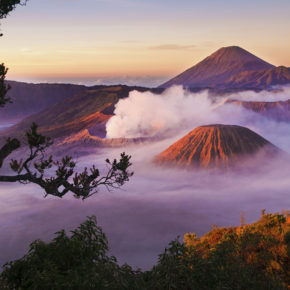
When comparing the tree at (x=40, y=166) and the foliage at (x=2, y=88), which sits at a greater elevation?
the foliage at (x=2, y=88)

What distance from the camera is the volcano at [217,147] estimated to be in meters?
164

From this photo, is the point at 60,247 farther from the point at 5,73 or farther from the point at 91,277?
the point at 5,73

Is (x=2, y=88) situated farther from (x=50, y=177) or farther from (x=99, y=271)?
(x=99, y=271)

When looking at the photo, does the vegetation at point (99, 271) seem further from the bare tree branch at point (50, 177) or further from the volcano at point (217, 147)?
the volcano at point (217, 147)

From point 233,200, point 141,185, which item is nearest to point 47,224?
point 141,185

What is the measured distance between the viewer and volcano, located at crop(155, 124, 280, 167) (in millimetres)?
163875

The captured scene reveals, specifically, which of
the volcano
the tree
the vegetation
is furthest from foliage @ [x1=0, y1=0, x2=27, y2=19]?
the volcano

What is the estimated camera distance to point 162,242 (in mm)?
106875

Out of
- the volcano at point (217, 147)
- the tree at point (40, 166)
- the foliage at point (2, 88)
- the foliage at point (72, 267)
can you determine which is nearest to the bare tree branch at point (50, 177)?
the tree at point (40, 166)

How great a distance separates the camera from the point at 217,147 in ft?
538

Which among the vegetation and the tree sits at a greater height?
the tree

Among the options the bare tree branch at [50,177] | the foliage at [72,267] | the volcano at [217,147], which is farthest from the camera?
the volcano at [217,147]

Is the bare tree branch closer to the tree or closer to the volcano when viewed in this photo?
the tree

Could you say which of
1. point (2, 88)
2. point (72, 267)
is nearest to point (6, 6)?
point (2, 88)
